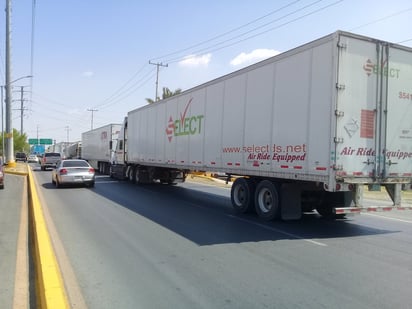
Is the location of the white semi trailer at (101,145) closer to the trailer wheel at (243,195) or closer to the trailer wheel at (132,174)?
the trailer wheel at (132,174)

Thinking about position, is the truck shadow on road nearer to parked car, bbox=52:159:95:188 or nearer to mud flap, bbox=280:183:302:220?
mud flap, bbox=280:183:302:220

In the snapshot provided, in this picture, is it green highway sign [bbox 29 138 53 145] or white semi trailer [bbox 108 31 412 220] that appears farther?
green highway sign [bbox 29 138 53 145]

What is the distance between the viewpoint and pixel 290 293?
5363mm

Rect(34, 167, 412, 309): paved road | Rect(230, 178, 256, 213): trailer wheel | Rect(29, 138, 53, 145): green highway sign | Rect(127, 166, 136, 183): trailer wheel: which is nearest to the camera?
Rect(34, 167, 412, 309): paved road

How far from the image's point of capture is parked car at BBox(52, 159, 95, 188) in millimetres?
20375

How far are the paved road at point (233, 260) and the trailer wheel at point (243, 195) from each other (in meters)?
0.53

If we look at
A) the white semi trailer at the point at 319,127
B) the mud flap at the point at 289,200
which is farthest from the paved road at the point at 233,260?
the white semi trailer at the point at 319,127

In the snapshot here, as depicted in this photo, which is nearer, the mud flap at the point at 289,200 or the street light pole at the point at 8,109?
the mud flap at the point at 289,200

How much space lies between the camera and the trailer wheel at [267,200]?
10984 mm

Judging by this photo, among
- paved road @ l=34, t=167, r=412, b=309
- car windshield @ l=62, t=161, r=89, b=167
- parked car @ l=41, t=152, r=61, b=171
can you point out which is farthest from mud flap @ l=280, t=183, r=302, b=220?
parked car @ l=41, t=152, r=61, b=171

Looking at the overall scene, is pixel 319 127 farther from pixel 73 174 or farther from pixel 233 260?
pixel 73 174

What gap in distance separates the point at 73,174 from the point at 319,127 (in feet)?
46.4

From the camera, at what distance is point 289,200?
11000 millimetres

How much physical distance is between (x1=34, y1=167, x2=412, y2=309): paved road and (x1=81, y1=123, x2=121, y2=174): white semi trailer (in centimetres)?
1984
